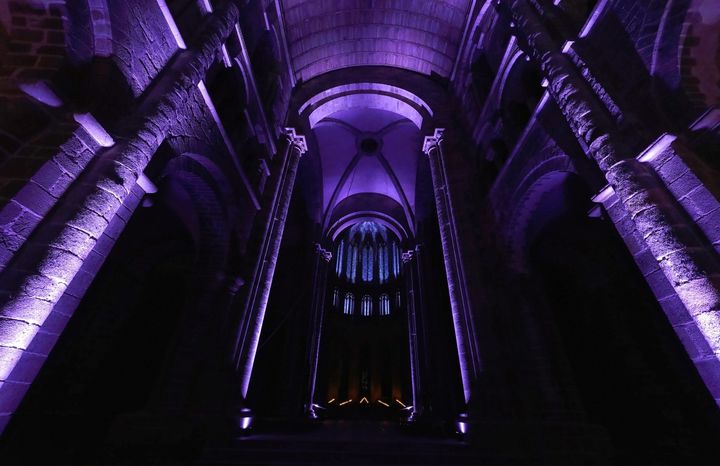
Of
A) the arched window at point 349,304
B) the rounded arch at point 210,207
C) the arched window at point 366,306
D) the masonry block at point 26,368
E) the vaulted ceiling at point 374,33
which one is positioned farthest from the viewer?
the arched window at point 366,306

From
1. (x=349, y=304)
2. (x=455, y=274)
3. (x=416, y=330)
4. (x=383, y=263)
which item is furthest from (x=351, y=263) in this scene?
(x=455, y=274)

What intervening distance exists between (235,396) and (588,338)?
27.5 ft

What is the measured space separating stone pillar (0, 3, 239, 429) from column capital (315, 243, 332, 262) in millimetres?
9657

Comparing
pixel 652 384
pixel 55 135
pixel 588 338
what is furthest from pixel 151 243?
pixel 652 384

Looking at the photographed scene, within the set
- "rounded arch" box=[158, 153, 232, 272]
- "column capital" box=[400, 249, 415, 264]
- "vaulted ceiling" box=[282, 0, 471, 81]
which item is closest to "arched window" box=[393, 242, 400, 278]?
"column capital" box=[400, 249, 415, 264]

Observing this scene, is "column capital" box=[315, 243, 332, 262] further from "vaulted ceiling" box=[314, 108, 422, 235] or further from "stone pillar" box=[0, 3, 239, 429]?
"stone pillar" box=[0, 3, 239, 429]

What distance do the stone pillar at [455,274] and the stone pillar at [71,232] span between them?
556 cm

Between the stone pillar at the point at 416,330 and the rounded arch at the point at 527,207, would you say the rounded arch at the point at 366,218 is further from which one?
the rounded arch at the point at 527,207

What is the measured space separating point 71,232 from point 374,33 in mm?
10140

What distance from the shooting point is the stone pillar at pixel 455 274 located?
534 cm

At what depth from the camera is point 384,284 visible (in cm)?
2591

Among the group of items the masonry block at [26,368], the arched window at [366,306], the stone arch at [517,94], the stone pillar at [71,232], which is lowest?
the masonry block at [26,368]

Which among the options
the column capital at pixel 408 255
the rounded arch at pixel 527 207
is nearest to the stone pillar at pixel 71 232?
the rounded arch at pixel 527 207

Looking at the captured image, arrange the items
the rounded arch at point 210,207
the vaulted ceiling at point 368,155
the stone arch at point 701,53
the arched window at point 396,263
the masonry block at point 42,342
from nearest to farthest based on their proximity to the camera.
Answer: the masonry block at point 42,342, the stone arch at point 701,53, the rounded arch at point 210,207, the vaulted ceiling at point 368,155, the arched window at point 396,263
